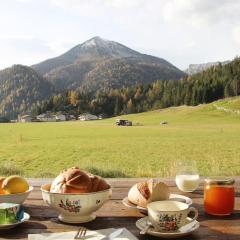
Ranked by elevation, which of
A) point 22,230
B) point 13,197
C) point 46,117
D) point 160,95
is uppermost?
point 160,95

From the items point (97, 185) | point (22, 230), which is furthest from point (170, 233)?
point (22, 230)

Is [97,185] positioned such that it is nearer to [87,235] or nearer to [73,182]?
[73,182]

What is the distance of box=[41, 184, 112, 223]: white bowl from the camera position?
7.82 ft

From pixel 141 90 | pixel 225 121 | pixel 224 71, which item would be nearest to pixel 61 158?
pixel 225 121

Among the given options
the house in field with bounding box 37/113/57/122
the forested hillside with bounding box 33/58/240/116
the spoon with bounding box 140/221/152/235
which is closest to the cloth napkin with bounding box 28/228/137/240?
the spoon with bounding box 140/221/152/235

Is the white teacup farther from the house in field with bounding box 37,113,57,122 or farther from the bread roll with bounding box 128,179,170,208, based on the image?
the house in field with bounding box 37,113,57,122

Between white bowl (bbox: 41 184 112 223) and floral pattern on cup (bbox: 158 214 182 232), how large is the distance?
0.38 meters

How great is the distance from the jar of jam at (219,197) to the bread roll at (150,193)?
9.8 inches

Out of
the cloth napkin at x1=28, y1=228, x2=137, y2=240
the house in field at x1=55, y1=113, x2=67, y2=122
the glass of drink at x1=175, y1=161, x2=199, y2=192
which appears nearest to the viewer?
the cloth napkin at x1=28, y1=228, x2=137, y2=240

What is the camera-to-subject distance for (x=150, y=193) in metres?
2.61

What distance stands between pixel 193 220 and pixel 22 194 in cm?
99

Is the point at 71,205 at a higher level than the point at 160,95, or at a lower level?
lower

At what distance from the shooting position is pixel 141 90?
147 metres

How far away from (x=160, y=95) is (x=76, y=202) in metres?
140
